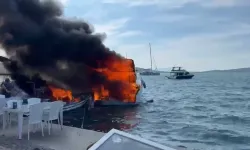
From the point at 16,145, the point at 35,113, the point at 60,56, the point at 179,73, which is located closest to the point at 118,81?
the point at 60,56

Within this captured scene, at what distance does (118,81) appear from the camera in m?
23.5

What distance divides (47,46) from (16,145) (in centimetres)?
1532

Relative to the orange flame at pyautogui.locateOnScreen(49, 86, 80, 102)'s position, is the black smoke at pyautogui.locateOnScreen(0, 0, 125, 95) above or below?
above

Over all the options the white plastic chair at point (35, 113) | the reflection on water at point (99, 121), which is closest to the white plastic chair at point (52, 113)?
the white plastic chair at point (35, 113)

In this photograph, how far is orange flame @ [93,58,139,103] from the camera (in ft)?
77.2

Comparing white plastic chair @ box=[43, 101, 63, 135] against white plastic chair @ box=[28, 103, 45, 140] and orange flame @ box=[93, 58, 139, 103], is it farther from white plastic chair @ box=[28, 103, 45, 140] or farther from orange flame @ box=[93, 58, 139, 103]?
orange flame @ box=[93, 58, 139, 103]

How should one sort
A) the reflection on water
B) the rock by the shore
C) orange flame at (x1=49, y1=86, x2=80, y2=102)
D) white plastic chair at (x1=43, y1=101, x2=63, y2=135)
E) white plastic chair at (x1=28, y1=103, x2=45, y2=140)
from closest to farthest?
the rock by the shore → white plastic chair at (x1=28, y1=103, x2=45, y2=140) → white plastic chair at (x1=43, y1=101, x2=63, y2=135) → the reflection on water → orange flame at (x1=49, y1=86, x2=80, y2=102)

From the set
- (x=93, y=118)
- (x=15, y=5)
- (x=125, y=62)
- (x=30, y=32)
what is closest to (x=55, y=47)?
(x=30, y=32)

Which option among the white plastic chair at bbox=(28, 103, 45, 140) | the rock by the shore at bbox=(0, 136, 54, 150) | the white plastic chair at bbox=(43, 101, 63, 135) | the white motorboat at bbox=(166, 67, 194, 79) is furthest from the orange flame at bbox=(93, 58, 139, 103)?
the white motorboat at bbox=(166, 67, 194, 79)

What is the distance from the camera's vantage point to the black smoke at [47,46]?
836 inches

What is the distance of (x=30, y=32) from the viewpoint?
69.3ft

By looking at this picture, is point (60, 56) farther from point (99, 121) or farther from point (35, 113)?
point (35, 113)

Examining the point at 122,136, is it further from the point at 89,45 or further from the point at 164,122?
the point at 89,45

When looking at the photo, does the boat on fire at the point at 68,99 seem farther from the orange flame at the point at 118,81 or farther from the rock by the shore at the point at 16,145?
the rock by the shore at the point at 16,145
